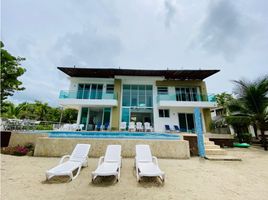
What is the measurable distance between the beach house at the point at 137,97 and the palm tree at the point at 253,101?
11.9ft

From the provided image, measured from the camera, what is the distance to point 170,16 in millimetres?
9398

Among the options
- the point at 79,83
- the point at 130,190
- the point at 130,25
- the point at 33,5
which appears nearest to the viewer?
the point at 130,190

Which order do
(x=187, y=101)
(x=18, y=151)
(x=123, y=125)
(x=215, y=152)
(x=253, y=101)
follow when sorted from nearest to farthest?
(x=18, y=151), (x=215, y=152), (x=253, y=101), (x=123, y=125), (x=187, y=101)

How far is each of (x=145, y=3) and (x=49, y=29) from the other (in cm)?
788

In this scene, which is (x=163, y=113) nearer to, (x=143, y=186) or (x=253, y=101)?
(x=253, y=101)

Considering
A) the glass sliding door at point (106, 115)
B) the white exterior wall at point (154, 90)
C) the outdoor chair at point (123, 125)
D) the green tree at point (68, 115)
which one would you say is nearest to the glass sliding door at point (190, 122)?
the white exterior wall at point (154, 90)

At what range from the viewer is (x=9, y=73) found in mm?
10977

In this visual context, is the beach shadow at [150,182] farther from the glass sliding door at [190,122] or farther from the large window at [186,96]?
the glass sliding door at [190,122]

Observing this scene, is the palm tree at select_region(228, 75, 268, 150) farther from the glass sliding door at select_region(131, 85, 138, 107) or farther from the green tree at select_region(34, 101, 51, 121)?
the green tree at select_region(34, 101, 51, 121)

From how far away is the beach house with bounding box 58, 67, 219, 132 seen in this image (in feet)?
48.2

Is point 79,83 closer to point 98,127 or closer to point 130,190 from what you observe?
point 98,127

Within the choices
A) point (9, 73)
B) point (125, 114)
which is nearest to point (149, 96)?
point (125, 114)

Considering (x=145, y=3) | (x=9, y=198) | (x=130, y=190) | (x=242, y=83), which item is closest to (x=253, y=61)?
(x=242, y=83)

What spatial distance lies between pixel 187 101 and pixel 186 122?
2563 millimetres
